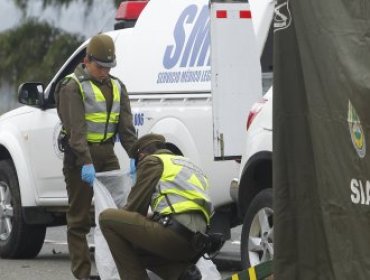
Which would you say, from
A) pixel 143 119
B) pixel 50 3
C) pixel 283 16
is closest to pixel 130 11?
pixel 143 119

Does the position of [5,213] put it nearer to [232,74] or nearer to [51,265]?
[51,265]

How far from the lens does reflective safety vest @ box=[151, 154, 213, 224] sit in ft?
23.7

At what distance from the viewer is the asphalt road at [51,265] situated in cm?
1010

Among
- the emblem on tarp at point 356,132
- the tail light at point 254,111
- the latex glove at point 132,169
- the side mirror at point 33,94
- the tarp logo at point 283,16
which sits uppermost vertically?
the tarp logo at point 283,16

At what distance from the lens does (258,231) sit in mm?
8484

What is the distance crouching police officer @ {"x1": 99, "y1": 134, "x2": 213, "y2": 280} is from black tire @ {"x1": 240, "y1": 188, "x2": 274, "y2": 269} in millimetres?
996

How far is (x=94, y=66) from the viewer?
9062 mm

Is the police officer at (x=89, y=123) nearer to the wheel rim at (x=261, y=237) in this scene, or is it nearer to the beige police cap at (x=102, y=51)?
the beige police cap at (x=102, y=51)

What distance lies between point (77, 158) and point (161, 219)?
1.80m

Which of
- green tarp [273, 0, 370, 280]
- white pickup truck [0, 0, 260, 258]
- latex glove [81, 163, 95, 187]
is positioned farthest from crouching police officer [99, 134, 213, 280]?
green tarp [273, 0, 370, 280]

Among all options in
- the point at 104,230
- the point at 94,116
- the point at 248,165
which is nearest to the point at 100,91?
the point at 94,116

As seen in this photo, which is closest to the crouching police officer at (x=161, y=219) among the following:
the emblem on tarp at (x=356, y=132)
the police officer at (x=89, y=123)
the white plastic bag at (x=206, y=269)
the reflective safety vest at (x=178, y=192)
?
the reflective safety vest at (x=178, y=192)

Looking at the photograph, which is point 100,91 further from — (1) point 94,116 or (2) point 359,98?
(2) point 359,98

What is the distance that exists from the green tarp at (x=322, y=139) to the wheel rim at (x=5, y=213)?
20.6 ft
